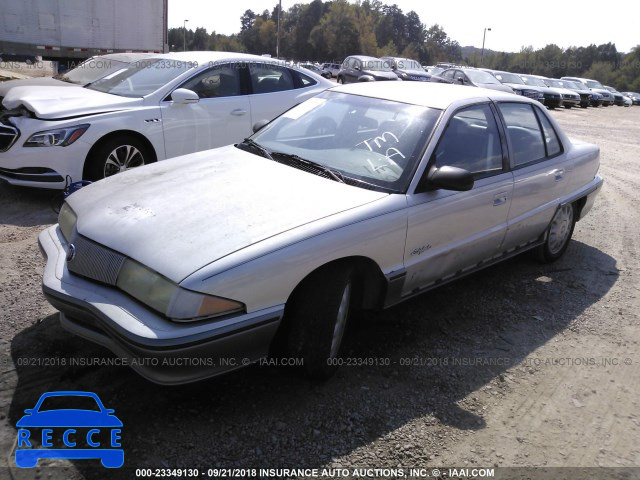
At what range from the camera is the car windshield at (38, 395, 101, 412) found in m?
2.78

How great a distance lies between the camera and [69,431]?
2.64 m

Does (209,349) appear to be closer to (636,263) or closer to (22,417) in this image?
(22,417)

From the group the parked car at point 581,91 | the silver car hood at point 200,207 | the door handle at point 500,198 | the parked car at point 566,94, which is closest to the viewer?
the silver car hood at point 200,207

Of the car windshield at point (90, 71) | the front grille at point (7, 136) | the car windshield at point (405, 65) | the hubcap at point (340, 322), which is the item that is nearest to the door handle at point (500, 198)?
the hubcap at point (340, 322)

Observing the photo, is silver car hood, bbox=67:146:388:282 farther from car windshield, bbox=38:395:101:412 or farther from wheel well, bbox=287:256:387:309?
car windshield, bbox=38:395:101:412

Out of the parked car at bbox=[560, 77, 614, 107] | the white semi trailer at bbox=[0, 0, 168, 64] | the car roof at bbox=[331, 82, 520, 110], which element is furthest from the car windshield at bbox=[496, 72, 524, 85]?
the car roof at bbox=[331, 82, 520, 110]

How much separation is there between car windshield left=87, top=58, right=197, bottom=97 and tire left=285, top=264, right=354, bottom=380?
4.30 metres

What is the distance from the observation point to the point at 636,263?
18.4 feet

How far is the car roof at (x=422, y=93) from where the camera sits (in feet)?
13.1

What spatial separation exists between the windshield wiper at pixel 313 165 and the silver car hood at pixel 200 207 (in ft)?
0.27

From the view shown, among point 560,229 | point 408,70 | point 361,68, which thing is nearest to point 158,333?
point 560,229

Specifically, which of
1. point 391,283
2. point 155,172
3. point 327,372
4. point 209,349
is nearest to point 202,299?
point 209,349

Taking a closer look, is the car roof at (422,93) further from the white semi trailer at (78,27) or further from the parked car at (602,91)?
the parked car at (602,91)

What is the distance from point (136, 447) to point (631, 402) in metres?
2.78
